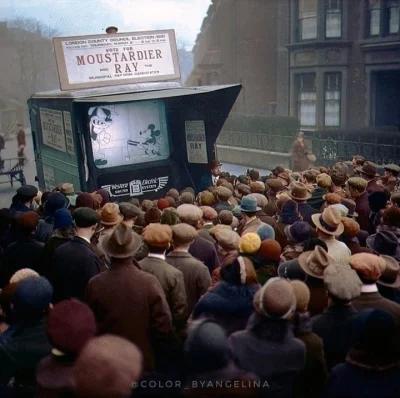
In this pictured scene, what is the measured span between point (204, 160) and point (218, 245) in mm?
6202

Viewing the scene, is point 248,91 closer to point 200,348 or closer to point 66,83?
point 66,83

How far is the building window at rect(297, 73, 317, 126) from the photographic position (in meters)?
22.9

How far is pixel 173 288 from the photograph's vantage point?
408 cm

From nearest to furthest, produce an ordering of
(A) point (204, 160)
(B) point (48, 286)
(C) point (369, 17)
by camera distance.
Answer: (B) point (48, 286) → (A) point (204, 160) → (C) point (369, 17)

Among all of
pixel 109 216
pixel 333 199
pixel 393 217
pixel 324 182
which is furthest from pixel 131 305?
pixel 324 182

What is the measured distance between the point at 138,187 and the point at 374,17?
13936mm

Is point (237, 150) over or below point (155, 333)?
below

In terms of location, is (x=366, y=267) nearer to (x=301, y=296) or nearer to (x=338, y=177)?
(x=301, y=296)

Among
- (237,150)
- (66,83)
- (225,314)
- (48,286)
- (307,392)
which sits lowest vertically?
(237,150)

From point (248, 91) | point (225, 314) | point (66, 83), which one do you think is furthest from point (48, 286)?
point (248, 91)

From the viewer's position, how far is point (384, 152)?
671 inches

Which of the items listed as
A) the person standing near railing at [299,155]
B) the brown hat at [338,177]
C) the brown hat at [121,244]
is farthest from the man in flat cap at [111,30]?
the brown hat at [121,244]

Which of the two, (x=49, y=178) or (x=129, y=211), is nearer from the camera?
(x=129, y=211)

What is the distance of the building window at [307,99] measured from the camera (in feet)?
75.3
